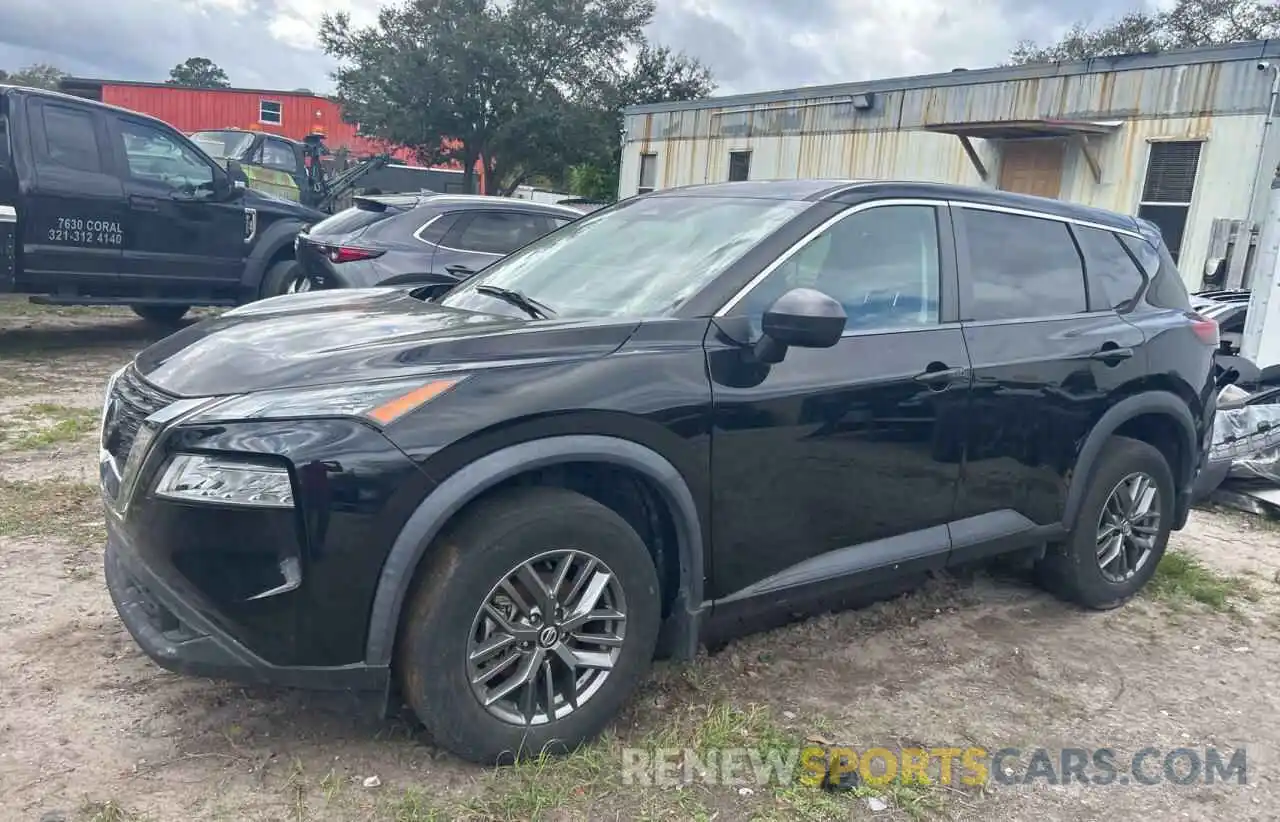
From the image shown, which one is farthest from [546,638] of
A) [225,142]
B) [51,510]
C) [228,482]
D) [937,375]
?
[225,142]

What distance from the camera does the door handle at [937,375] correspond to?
11.9 ft

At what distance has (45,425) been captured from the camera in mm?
6375

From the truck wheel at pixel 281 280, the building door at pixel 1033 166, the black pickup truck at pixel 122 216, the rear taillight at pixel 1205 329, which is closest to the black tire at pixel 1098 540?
the rear taillight at pixel 1205 329

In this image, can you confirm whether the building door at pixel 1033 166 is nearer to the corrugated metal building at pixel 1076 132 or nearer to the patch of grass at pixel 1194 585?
the corrugated metal building at pixel 1076 132

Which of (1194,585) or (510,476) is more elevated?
(510,476)

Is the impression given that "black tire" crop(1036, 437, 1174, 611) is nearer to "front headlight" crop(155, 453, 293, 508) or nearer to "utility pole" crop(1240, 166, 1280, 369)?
"front headlight" crop(155, 453, 293, 508)

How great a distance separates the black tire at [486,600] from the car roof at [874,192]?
150cm

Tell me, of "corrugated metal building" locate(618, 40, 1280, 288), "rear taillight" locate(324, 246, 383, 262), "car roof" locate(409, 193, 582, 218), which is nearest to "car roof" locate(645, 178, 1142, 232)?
"rear taillight" locate(324, 246, 383, 262)

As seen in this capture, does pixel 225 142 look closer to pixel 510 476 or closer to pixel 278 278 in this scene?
pixel 278 278

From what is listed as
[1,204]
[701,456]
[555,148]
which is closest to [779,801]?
[701,456]

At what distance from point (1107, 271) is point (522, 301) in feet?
8.58

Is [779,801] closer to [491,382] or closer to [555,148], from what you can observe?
[491,382]

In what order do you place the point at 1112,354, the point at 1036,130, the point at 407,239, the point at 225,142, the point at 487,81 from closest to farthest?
1. the point at 1112,354
2. the point at 407,239
3. the point at 1036,130
4. the point at 225,142
5. the point at 487,81

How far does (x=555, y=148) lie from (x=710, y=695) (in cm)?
2781
